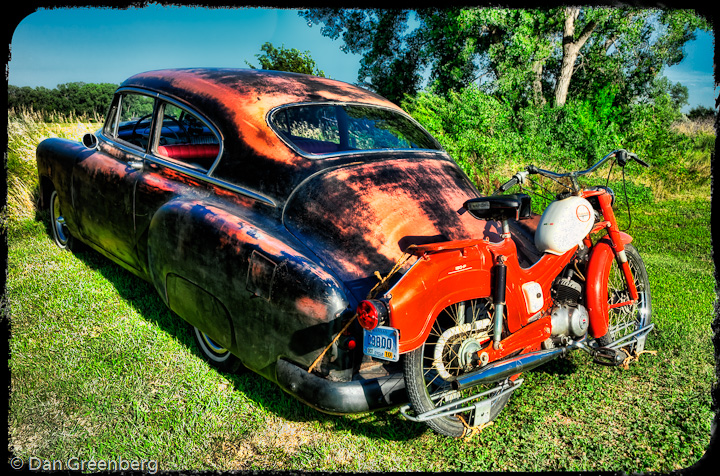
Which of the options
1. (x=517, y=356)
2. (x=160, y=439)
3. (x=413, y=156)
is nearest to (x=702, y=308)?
(x=517, y=356)

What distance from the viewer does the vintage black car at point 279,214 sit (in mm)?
2510

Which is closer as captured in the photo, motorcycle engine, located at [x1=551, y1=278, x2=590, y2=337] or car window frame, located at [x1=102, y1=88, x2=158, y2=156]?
motorcycle engine, located at [x1=551, y1=278, x2=590, y2=337]

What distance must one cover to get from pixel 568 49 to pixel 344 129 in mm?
12225

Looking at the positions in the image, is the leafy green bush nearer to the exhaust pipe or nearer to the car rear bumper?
the exhaust pipe

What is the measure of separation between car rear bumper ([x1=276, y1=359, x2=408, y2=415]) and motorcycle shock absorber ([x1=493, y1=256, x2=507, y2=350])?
58 cm

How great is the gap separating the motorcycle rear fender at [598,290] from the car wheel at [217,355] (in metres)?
2.29

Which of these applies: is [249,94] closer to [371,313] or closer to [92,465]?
[371,313]

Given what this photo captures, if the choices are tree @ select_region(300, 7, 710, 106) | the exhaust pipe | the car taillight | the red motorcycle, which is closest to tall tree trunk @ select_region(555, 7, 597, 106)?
tree @ select_region(300, 7, 710, 106)

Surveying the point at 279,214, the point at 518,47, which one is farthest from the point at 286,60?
the point at 279,214

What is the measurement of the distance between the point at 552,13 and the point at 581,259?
11374 millimetres

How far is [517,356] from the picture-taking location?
279 centimetres

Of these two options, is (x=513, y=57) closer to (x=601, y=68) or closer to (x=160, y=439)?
(x=601, y=68)

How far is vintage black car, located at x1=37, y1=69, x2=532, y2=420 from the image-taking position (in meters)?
2.51

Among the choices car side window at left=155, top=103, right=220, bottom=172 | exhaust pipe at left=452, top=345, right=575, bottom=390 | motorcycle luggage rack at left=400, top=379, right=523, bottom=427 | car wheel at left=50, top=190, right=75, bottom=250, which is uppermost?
car side window at left=155, top=103, right=220, bottom=172
